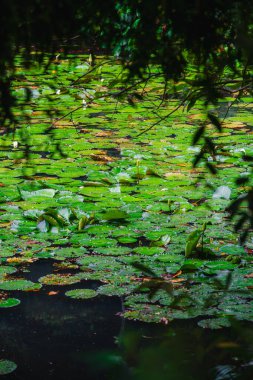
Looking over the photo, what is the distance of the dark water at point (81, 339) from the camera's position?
2205 millimetres

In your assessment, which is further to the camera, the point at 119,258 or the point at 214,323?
the point at 119,258

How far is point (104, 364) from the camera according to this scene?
2.27 metres

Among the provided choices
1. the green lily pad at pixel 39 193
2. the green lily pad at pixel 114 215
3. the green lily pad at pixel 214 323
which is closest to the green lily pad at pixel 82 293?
the green lily pad at pixel 214 323

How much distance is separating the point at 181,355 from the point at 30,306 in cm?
154

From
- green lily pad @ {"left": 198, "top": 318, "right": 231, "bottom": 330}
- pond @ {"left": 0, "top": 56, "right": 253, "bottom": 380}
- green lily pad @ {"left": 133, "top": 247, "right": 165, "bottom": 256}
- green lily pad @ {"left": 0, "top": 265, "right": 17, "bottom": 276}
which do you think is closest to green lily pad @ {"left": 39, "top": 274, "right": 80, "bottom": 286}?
pond @ {"left": 0, "top": 56, "right": 253, "bottom": 380}

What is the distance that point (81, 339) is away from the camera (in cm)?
250

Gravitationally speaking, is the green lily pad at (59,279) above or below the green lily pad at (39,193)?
above

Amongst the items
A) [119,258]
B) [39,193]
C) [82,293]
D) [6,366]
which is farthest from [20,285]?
[39,193]

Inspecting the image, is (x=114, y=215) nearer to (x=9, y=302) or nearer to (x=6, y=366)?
(x=9, y=302)

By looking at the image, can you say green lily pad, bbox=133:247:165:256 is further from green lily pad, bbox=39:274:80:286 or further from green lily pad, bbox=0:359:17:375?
green lily pad, bbox=0:359:17:375

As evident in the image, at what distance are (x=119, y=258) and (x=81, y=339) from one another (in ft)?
2.13

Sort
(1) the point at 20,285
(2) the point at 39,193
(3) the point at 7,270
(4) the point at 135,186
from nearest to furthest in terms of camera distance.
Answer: (1) the point at 20,285, (3) the point at 7,270, (2) the point at 39,193, (4) the point at 135,186

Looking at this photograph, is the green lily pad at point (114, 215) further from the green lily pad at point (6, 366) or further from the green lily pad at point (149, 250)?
the green lily pad at point (6, 366)

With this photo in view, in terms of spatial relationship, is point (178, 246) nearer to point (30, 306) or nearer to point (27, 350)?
point (30, 306)
